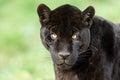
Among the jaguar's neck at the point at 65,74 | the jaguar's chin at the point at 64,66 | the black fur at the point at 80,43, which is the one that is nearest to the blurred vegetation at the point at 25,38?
the jaguar's neck at the point at 65,74

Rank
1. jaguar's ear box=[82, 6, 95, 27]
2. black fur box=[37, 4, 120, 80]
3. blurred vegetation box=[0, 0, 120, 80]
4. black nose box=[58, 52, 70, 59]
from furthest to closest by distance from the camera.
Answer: blurred vegetation box=[0, 0, 120, 80]
jaguar's ear box=[82, 6, 95, 27]
black fur box=[37, 4, 120, 80]
black nose box=[58, 52, 70, 59]

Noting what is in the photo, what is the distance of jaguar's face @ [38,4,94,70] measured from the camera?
1025 centimetres

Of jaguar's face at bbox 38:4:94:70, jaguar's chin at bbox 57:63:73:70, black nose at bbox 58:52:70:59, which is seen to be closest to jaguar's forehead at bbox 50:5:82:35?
jaguar's face at bbox 38:4:94:70

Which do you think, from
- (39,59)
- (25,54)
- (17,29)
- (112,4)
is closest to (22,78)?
(39,59)

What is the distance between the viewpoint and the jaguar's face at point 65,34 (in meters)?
10.2

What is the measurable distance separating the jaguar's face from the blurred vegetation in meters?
2.36

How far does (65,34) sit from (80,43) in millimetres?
198

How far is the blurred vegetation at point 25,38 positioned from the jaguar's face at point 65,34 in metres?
2.36

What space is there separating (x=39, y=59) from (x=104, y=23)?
13.9 feet

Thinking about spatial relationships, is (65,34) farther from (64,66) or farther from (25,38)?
(25,38)

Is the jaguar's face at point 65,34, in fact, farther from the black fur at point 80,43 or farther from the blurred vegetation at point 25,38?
the blurred vegetation at point 25,38

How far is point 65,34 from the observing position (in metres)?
10.3

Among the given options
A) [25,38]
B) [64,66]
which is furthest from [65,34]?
[25,38]

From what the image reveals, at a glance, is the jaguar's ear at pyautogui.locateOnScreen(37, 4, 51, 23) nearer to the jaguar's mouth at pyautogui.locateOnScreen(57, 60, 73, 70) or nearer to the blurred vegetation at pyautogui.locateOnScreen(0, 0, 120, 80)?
the jaguar's mouth at pyautogui.locateOnScreen(57, 60, 73, 70)
